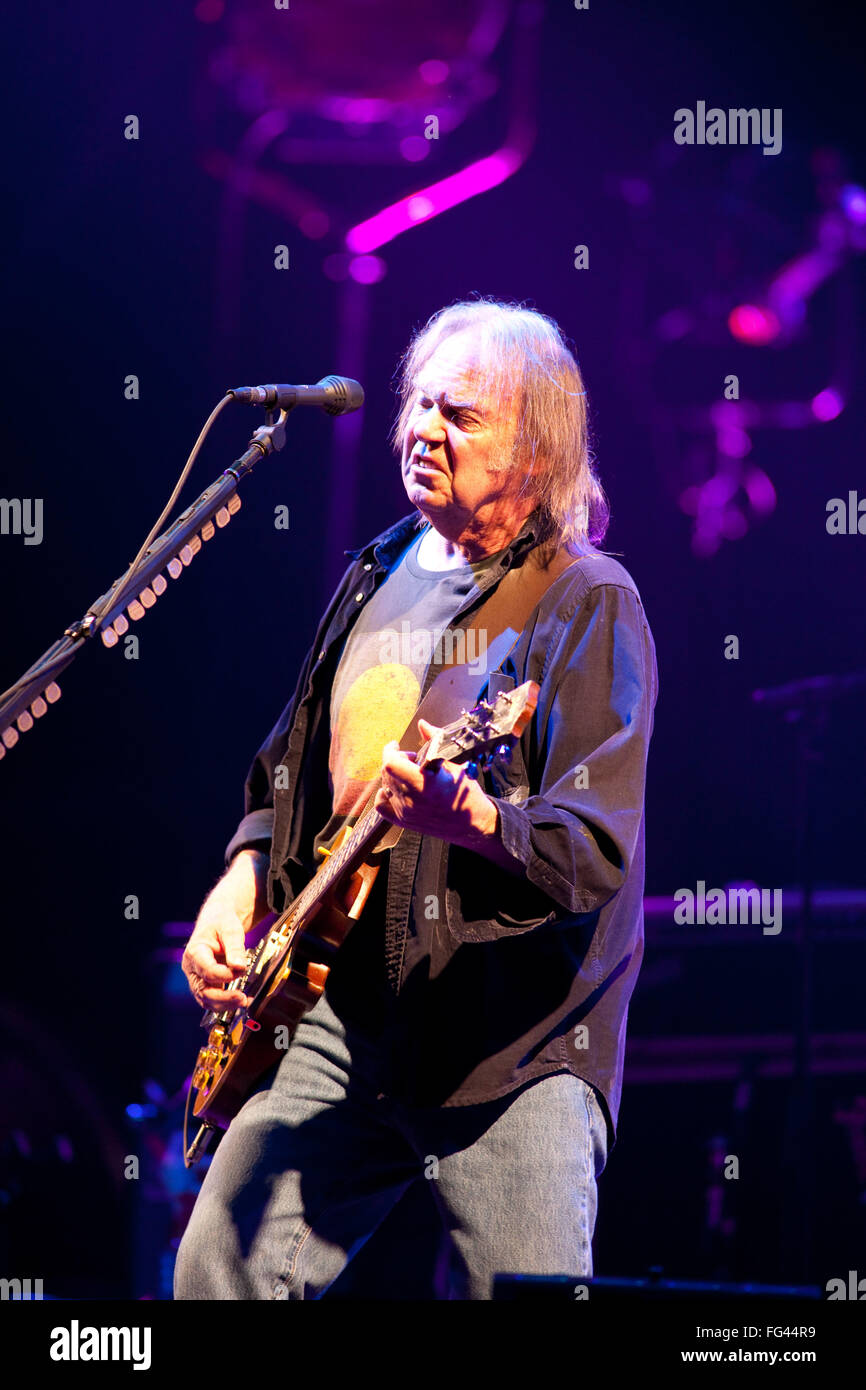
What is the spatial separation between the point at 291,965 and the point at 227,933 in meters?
0.27

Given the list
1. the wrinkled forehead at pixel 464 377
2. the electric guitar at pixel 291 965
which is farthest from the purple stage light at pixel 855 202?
the electric guitar at pixel 291 965

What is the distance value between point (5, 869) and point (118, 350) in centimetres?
152

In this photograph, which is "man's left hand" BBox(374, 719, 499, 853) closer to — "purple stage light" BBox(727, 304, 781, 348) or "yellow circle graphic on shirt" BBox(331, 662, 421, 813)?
"yellow circle graphic on shirt" BBox(331, 662, 421, 813)

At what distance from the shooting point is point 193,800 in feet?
13.2

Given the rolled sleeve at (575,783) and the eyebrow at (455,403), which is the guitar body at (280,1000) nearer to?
the rolled sleeve at (575,783)

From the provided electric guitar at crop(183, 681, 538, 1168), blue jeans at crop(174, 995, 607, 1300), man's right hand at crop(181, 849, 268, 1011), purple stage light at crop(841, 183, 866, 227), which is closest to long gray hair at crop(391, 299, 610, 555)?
electric guitar at crop(183, 681, 538, 1168)

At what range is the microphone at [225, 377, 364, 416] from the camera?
2369mm

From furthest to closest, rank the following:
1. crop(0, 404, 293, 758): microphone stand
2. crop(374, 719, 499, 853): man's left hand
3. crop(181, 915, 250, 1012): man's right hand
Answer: crop(181, 915, 250, 1012): man's right hand
crop(0, 404, 293, 758): microphone stand
crop(374, 719, 499, 853): man's left hand

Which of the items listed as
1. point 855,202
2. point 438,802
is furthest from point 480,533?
point 855,202

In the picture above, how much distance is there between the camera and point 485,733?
6.50 ft

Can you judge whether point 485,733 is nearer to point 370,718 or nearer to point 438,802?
point 438,802

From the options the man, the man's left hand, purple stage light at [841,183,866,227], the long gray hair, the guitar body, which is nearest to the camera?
the man's left hand

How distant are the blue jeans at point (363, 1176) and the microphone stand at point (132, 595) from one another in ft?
2.65

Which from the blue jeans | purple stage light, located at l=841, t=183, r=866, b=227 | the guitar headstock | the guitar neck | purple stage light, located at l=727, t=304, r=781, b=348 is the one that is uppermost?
purple stage light, located at l=841, t=183, r=866, b=227
